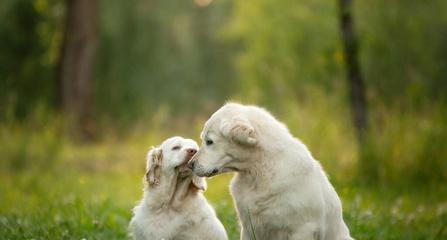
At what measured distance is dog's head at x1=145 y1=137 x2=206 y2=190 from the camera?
6.55 m

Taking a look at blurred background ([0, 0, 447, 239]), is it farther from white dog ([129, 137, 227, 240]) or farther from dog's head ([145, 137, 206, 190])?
dog's head ([145, 137, 206, 190])

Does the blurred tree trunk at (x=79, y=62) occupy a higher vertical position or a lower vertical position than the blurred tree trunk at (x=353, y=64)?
higher

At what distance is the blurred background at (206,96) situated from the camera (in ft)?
34.1

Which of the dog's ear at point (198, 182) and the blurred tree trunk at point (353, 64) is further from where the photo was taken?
the blurred tree trunk at point (353, 64)

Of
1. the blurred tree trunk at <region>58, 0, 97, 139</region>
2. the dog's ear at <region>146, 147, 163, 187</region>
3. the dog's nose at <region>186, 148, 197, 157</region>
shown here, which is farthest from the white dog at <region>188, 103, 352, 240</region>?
the blurred tree trunk at <region>58, 0, 97, 139</region>

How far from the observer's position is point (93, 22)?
22500 millimetres

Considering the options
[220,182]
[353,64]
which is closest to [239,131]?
[353,64]

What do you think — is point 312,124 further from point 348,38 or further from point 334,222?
point 334,222

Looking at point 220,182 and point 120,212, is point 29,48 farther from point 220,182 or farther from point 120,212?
point 120,212

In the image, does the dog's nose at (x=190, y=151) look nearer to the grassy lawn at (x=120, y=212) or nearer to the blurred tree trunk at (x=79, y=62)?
the grassy lawn at (x=120, y=212)

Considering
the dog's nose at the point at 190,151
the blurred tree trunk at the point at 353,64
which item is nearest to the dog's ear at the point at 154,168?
the dog's nose at the point at 190,151

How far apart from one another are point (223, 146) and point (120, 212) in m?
3.31

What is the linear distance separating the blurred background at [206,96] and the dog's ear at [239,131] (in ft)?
7.22

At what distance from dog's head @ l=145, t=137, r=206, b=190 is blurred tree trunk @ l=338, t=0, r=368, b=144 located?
6.78 m
